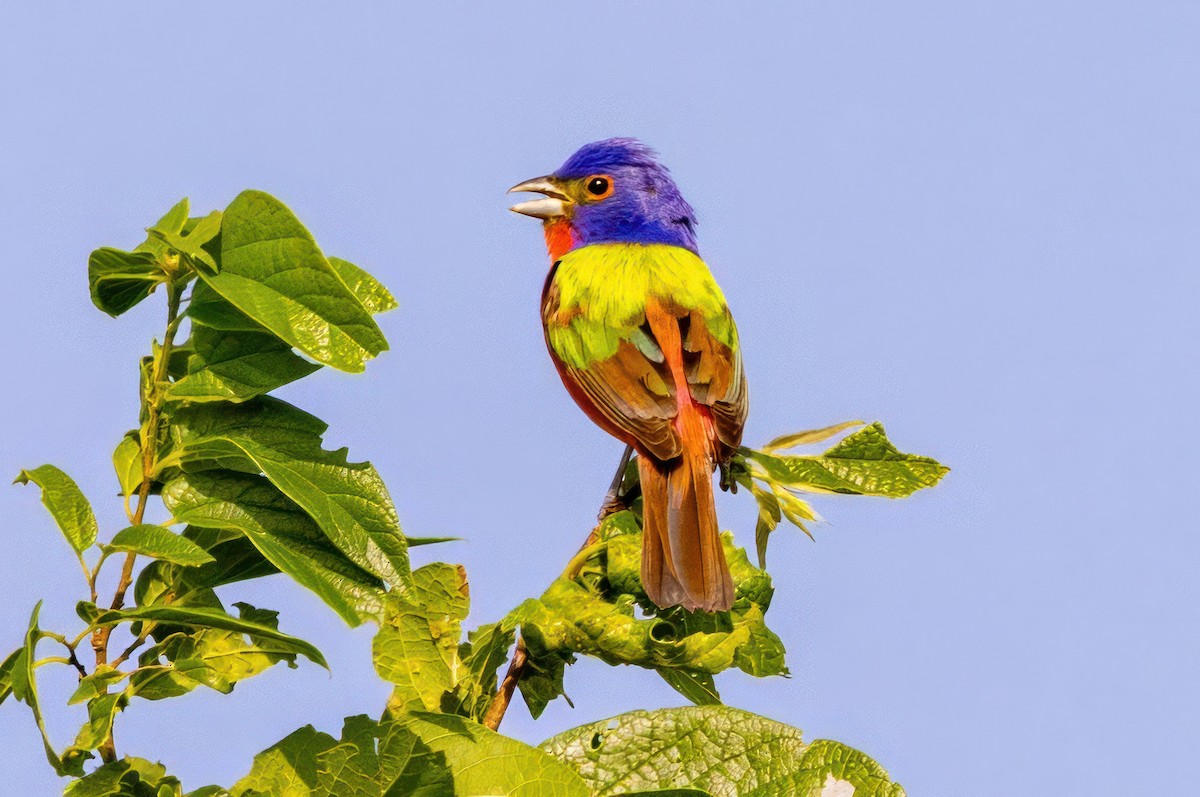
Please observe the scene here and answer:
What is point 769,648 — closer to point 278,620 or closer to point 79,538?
point 278,620

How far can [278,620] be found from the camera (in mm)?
2826

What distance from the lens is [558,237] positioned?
6312mm

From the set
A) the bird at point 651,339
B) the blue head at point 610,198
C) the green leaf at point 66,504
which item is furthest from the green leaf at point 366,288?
the blue head at point 610,198

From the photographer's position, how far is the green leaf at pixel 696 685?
2820mm

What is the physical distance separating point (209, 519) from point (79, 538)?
0.24 m

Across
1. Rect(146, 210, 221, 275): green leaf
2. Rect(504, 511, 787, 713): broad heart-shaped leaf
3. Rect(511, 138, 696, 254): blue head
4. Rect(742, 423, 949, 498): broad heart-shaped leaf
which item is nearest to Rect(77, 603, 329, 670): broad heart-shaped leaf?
Rect(504, 511, 787, 713): broad heart-shaped leaf

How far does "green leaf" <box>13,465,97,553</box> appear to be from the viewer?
8.41 ft

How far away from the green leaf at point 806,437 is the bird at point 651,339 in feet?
0.96

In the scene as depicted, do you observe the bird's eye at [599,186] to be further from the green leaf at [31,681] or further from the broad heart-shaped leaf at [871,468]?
the green leaf at [31,681]

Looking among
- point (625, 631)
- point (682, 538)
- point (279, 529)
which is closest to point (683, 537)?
point (682, 538)

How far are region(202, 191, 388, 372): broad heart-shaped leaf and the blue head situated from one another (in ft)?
11.3

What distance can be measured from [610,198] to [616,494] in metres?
2.12

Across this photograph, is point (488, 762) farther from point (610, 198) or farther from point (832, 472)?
point (610, 198)

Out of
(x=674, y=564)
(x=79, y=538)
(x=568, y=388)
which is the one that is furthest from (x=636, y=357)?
(x=79, y=538)
